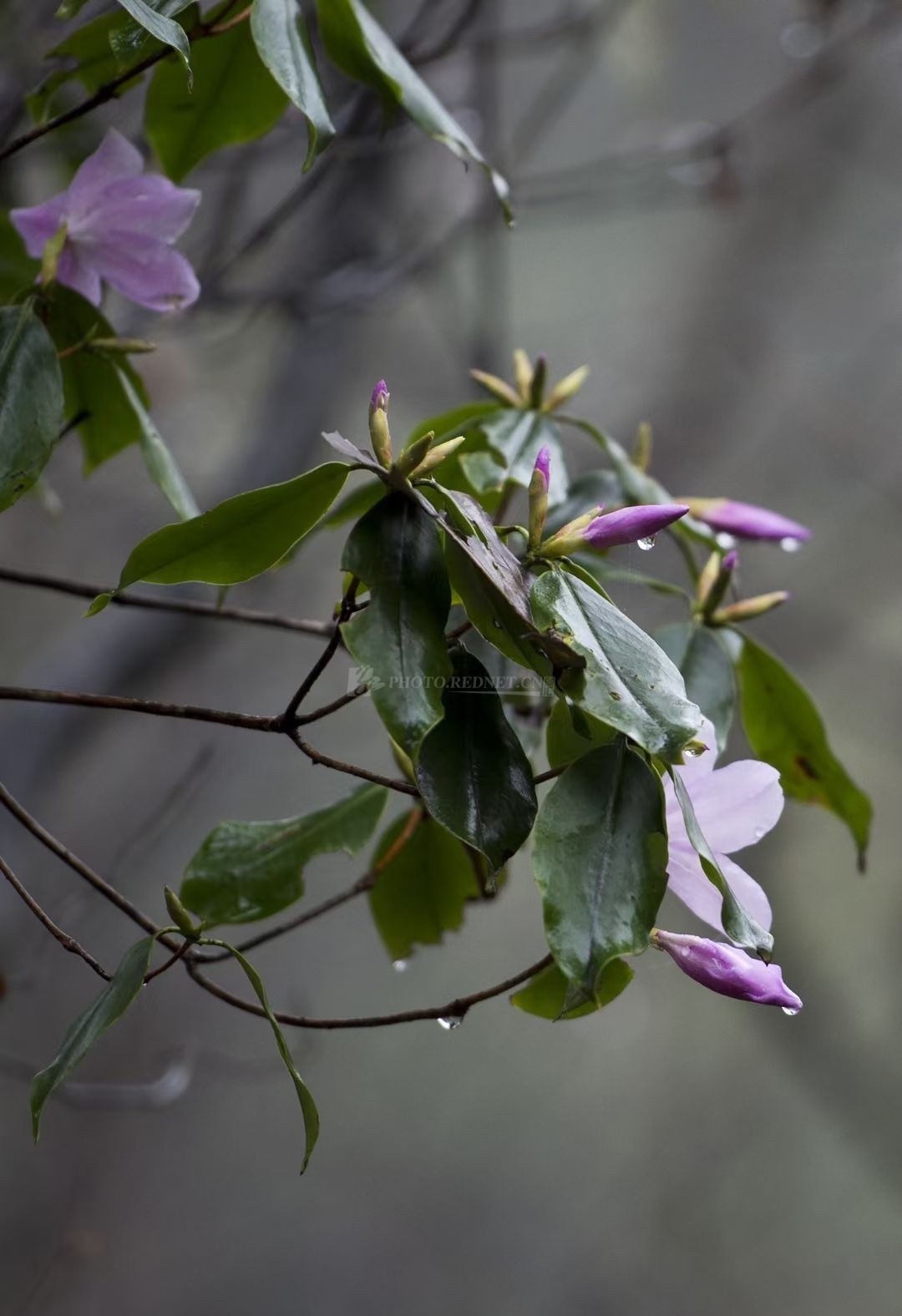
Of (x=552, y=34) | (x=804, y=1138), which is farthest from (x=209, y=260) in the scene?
(x=804, y=1138)

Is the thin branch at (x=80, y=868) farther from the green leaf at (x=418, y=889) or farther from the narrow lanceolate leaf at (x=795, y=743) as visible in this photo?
the narrow lanceolate leaf at (x=795, y=743)

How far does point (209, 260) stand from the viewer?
1232mm

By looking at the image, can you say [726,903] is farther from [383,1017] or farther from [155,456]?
[155,456]

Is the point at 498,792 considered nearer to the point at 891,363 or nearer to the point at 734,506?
the point at 734,506

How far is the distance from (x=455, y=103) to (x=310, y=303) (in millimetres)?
352

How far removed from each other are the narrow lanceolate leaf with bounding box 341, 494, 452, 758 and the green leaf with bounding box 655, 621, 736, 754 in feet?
0.62

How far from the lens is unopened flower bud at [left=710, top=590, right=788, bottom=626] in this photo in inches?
22.5

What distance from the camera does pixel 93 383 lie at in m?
0.58

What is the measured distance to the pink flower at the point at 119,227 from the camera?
1.70 feet

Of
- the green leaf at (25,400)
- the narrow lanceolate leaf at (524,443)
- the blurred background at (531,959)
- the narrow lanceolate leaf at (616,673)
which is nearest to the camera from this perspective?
the narrow lanceolate leaf at (616,673)

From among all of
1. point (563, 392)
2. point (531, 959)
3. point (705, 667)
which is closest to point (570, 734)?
point (705, 667)

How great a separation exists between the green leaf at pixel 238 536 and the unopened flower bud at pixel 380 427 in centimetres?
1

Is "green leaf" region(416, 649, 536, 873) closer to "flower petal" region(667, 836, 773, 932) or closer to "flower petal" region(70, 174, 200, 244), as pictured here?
"flower petal" region(667, 836, 773, 932)

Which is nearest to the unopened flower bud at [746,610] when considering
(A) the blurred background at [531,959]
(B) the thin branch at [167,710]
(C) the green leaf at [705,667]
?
(C) the green leaf at [705,667]
